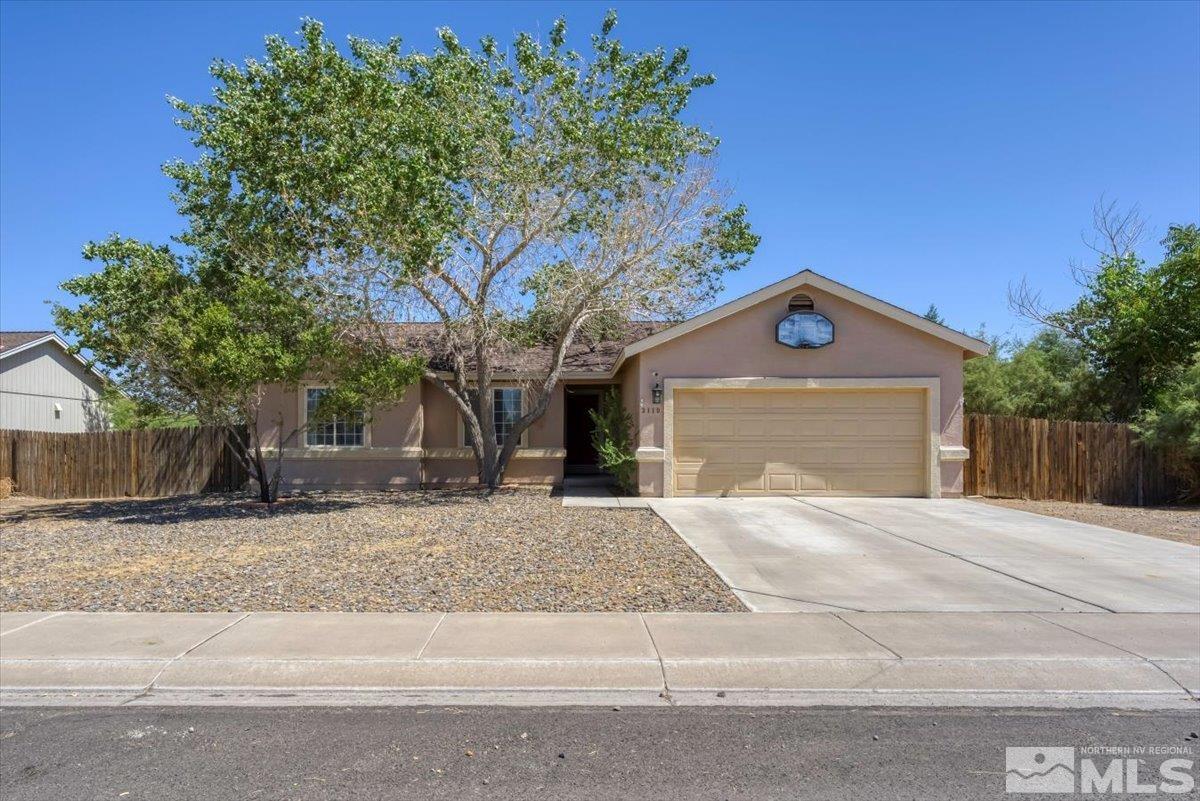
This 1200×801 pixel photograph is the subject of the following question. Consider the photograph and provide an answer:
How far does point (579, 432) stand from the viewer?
23.7m

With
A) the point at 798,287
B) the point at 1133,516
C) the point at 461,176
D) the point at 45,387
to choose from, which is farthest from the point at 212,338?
the point at 45,387

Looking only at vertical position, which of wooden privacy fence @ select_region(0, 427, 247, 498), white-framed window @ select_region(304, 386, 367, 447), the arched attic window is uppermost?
the arched attic window

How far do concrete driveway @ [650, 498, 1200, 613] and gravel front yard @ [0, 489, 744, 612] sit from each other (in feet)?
2.44

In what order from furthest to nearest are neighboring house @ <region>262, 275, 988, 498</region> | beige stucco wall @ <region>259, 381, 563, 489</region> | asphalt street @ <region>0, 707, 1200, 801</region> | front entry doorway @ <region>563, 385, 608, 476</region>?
front entry doorway @ <region>563, 385, 608, 476</region>, beige stucco wall @ <region>259, 381, 563, 489</region>, neighboring house @ <region>262, 275, 988, 498</region>, asphalt street @ <region>0, 707, 1200, 801</region>

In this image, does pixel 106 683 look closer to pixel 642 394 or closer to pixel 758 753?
pixel 758 753

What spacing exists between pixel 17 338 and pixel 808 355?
25.0 metres

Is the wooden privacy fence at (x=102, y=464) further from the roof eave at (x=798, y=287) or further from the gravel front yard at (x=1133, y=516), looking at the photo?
the gravel front yard at (x=1133, y=516)

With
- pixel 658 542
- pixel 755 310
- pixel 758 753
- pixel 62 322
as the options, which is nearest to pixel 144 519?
pixel 62 322

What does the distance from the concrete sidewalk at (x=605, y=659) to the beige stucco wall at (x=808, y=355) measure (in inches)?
378

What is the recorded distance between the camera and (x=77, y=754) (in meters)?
4.88

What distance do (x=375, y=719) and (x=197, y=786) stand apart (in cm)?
118

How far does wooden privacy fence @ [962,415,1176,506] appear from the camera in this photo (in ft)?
58.2

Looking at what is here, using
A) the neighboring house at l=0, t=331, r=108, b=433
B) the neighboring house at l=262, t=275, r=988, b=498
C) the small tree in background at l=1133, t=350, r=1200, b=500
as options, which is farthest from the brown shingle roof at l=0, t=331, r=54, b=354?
the small tree in background at l=1133, t=350, r=1200, b=500

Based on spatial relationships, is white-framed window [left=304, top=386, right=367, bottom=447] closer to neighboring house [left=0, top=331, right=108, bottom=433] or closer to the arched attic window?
neighboring house [left=0, top=331, right=108, bottom=433]
